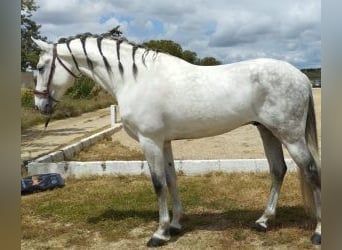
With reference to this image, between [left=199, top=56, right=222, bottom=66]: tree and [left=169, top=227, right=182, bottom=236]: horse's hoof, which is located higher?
[left=199, top=56, right=222, bottom=66]: tree

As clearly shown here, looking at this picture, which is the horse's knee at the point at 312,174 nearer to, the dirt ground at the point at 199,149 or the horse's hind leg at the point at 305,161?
the horse's hind leg at the point at 305,161

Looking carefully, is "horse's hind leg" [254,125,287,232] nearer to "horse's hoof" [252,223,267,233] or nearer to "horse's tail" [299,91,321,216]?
"horse's hoof" [252,223,267,233]

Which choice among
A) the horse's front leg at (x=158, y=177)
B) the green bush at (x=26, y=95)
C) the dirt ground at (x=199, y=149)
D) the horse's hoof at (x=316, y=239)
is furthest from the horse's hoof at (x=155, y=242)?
the dirt ground at (x=199, y=149)

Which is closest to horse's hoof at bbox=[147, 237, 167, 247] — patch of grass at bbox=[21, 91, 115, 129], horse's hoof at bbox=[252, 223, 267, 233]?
horse's hoof at bbox=[252, 223, 267, 233]

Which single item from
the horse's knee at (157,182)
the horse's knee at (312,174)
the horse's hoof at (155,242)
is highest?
the horse's knee at (312,174)

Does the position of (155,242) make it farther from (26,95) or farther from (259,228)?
(26,95)

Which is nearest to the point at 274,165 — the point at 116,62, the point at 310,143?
the point at 310,143

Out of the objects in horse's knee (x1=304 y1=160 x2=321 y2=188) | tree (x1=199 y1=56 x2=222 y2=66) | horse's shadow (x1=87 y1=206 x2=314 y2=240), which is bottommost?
horse's shadow (x1=87 y1=206 x2=314 y2=240)

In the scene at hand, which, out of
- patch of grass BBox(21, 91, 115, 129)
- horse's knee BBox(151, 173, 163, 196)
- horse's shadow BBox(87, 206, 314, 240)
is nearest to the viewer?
horse's knee BBox(151, 173, 163, 196)

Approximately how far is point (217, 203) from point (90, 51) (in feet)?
8.13

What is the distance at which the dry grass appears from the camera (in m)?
3.67

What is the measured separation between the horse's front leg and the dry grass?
12 cm

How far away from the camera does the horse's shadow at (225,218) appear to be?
155 inches

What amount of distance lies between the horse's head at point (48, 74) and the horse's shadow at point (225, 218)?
1512mm
